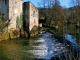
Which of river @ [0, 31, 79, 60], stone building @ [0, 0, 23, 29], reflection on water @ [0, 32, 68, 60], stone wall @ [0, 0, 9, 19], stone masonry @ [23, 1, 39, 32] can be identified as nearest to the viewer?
river @ [0, 31, 79, 60]

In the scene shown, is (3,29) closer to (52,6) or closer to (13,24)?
(13,24)

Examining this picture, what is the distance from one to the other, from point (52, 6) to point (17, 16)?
24.5m

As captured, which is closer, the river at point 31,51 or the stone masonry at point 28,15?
the river at point 31,51

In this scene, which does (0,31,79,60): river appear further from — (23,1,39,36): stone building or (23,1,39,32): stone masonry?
(23,1,39,32): stone masonry

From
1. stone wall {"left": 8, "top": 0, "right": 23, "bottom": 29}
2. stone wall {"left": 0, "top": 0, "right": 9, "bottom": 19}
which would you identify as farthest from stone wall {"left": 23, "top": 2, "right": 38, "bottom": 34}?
stone wall {"left": 0, "top": 0, "right": 9, "bottom": 19}

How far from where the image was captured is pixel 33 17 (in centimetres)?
3678

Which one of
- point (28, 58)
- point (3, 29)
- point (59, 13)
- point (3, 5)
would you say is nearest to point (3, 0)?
point (3, 5)

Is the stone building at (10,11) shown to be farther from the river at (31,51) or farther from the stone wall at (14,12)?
the river at (31,51)

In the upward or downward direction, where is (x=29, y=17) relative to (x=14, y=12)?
downward

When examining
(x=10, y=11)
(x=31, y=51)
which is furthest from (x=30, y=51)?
(x=10, y=11)

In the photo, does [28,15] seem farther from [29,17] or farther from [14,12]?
[14,12]

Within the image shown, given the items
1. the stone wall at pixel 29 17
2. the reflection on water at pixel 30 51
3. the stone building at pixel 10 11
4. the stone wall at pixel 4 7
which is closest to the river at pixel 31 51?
the reflection on water at pixel 30 51

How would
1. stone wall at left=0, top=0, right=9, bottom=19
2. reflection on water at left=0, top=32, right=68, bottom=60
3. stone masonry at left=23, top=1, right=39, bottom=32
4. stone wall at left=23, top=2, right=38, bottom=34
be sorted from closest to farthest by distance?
reflection on water at left=0, top=32, right=68, bottom=60, stone wall at left=0, top=0, right=9, bottom=19, stone wall at left=23, top=2, right=38, bottom=34, stone masonry at left=23, top=1, right=39, bottom=32

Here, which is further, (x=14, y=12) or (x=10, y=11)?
(x=14, y=12)
